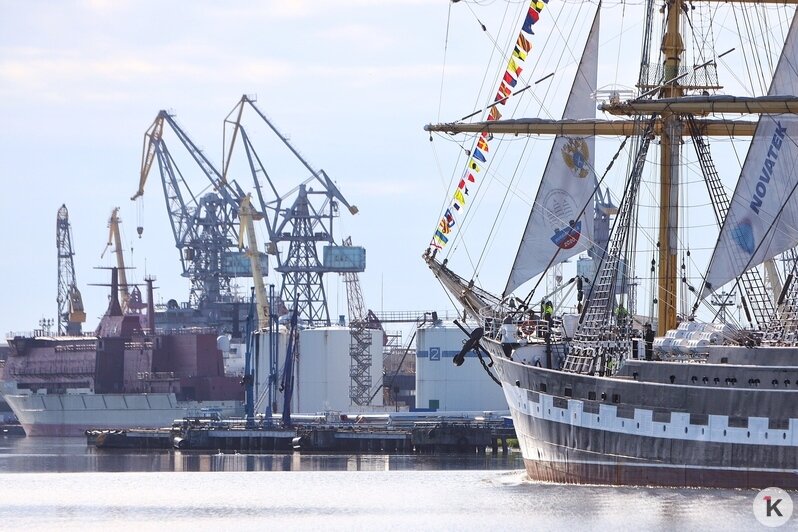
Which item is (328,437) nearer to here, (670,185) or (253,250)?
(670,185)

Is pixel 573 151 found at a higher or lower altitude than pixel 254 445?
higher

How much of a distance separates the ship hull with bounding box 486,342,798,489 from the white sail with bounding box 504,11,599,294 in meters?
7.15

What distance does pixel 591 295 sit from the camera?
7412 cm

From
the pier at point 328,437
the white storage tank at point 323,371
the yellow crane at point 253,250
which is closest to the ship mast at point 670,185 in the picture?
the pier at point 328,437

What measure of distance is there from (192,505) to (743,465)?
19197 millimetres

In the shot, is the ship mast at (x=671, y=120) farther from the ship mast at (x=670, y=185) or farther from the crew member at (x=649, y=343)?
the crew member at (x=649, y=343)

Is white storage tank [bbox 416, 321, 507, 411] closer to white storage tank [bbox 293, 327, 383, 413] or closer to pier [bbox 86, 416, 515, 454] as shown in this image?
pier [bbox 86, 416, 515, 454]

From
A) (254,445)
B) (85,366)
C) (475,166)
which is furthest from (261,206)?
(475,166)

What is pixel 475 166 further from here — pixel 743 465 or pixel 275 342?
pixel 275 342

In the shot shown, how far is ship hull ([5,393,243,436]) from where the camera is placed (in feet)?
553

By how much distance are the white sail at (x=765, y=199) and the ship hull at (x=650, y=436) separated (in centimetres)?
686

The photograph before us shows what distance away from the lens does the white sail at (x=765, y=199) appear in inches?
2731

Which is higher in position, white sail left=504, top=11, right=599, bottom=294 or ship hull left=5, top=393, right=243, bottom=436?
white sail left=504, top=11, right=599, bottom=294

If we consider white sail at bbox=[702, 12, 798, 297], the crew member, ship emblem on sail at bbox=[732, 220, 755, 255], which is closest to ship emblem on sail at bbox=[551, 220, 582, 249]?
white sail at bbox=[702, 12, 798, 297]
